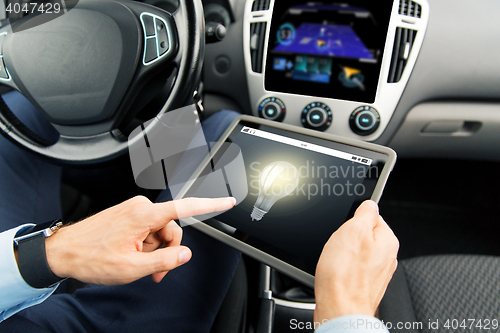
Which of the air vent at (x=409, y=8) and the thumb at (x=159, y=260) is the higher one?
the air vent at (x=409, y=8)

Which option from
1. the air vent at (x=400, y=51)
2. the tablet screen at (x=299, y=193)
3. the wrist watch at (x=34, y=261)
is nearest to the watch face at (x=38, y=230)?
the wrist watch at (x=34, y=261)

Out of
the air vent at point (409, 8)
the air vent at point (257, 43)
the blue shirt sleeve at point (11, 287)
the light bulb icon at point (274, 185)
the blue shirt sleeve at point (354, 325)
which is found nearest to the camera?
the blue shirt sleeve at point (354, 325)

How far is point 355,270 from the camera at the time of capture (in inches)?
16.3

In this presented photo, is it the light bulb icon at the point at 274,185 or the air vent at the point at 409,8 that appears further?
the air vent at the point at 409,8

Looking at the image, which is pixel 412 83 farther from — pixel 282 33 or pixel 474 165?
pixel 474 165

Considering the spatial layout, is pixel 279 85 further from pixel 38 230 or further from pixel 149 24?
pixel 38 230

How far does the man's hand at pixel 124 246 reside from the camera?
440mm

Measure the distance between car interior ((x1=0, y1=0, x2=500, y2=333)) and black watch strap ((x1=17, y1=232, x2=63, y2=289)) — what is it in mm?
239

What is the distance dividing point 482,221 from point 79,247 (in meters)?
1.36

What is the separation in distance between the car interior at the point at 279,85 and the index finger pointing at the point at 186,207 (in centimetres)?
27

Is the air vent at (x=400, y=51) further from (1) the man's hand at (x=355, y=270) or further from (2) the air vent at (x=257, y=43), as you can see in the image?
(1) the man's hand at (x=355, y=270)

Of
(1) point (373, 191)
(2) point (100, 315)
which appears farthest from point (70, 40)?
(1) point (373, 191)

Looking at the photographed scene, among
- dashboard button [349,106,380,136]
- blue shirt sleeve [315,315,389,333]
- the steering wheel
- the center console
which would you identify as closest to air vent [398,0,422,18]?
the center console

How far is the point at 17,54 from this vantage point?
0.68 m
